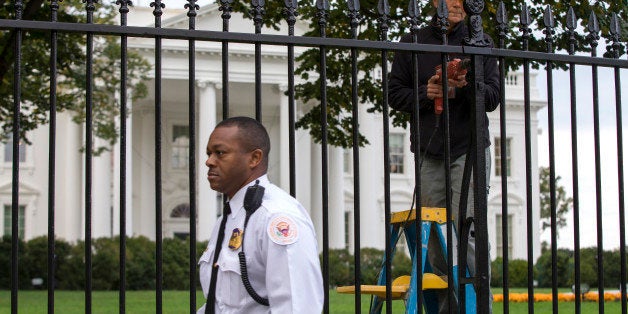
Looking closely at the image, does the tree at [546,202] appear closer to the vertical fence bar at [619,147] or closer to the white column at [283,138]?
the white column at [283,138]

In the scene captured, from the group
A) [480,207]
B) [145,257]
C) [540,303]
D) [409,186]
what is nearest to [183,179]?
[409,186]

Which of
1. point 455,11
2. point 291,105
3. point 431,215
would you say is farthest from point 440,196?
point 291,105

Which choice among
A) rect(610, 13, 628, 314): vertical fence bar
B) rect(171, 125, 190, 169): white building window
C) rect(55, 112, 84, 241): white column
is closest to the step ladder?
rect(610, 13, 628, 314): vertical fence bar

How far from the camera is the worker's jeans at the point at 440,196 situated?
18.9 feet

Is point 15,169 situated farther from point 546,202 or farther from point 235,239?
point 546,202

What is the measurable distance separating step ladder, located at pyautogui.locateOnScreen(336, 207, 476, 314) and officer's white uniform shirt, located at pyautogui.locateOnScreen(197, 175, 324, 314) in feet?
4.81

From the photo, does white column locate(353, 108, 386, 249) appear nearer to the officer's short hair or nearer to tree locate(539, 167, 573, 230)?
tree locate(539, 167, 573, 230)

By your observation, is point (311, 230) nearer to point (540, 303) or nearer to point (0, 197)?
point (540, 303)

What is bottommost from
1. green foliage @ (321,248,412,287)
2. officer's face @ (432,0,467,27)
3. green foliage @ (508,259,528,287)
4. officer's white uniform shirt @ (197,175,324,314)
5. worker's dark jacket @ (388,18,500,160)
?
green foliage @ (508,259,528,287)

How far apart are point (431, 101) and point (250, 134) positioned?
75.2 inches

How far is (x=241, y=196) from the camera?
4059mm

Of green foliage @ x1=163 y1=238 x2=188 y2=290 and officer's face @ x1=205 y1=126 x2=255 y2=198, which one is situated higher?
officer's face @ x1=205 y1=126 x2=255 y2=198

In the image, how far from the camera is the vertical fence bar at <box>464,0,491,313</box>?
5387 millimetres

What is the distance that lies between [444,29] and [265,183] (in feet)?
5.57
